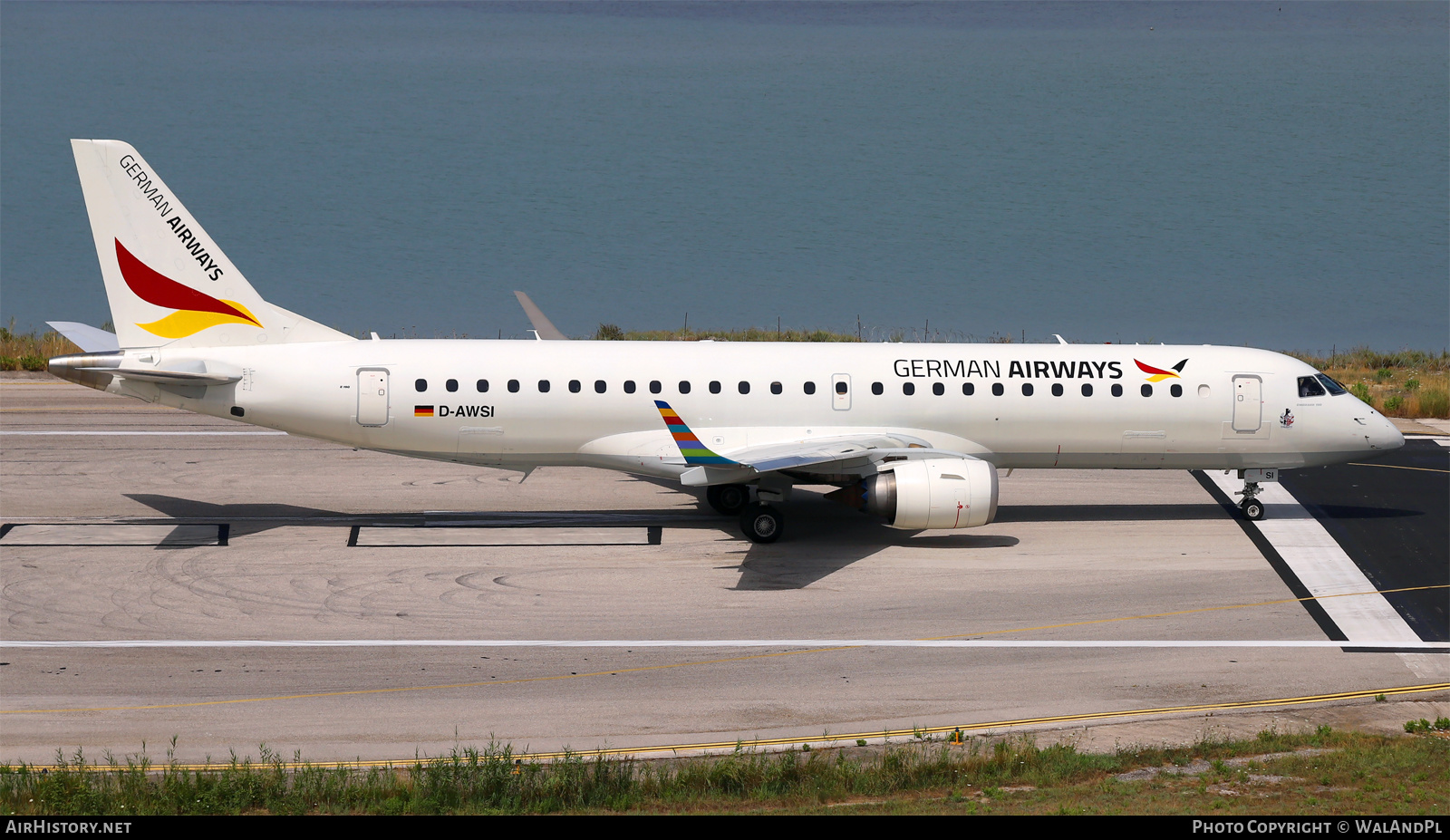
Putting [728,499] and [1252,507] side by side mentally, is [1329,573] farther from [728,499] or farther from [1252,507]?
[728,499]

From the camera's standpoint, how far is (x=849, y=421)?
25.4 metres

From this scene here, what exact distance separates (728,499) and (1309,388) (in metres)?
12.3

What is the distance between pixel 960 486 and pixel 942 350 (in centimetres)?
444

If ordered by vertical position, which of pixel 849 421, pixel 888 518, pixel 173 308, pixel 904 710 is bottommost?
pixel 904 710

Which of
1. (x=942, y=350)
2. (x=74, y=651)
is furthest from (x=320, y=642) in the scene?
(x=942, y=350)

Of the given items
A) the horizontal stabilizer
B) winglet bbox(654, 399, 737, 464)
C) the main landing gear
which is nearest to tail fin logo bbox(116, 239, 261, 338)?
the horizontal stabilizer

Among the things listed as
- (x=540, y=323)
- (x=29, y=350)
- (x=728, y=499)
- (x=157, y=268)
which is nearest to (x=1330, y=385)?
(x=728, y=499)

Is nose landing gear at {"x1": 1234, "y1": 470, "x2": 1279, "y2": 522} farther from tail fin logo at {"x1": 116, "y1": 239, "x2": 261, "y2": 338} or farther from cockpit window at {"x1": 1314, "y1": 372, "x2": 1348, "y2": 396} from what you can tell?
tail fin logo at {"x1": 116, "y1": 239, "x2": 261, "y2": 338}

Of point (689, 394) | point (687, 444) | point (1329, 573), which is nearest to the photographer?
point (687, 444)

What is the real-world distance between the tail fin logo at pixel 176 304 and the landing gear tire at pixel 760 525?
1025 cm

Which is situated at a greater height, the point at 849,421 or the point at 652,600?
the point at 849,421

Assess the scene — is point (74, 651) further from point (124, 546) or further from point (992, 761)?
point (992, 761)

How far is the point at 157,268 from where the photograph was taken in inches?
968

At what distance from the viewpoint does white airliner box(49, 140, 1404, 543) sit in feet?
79.5
